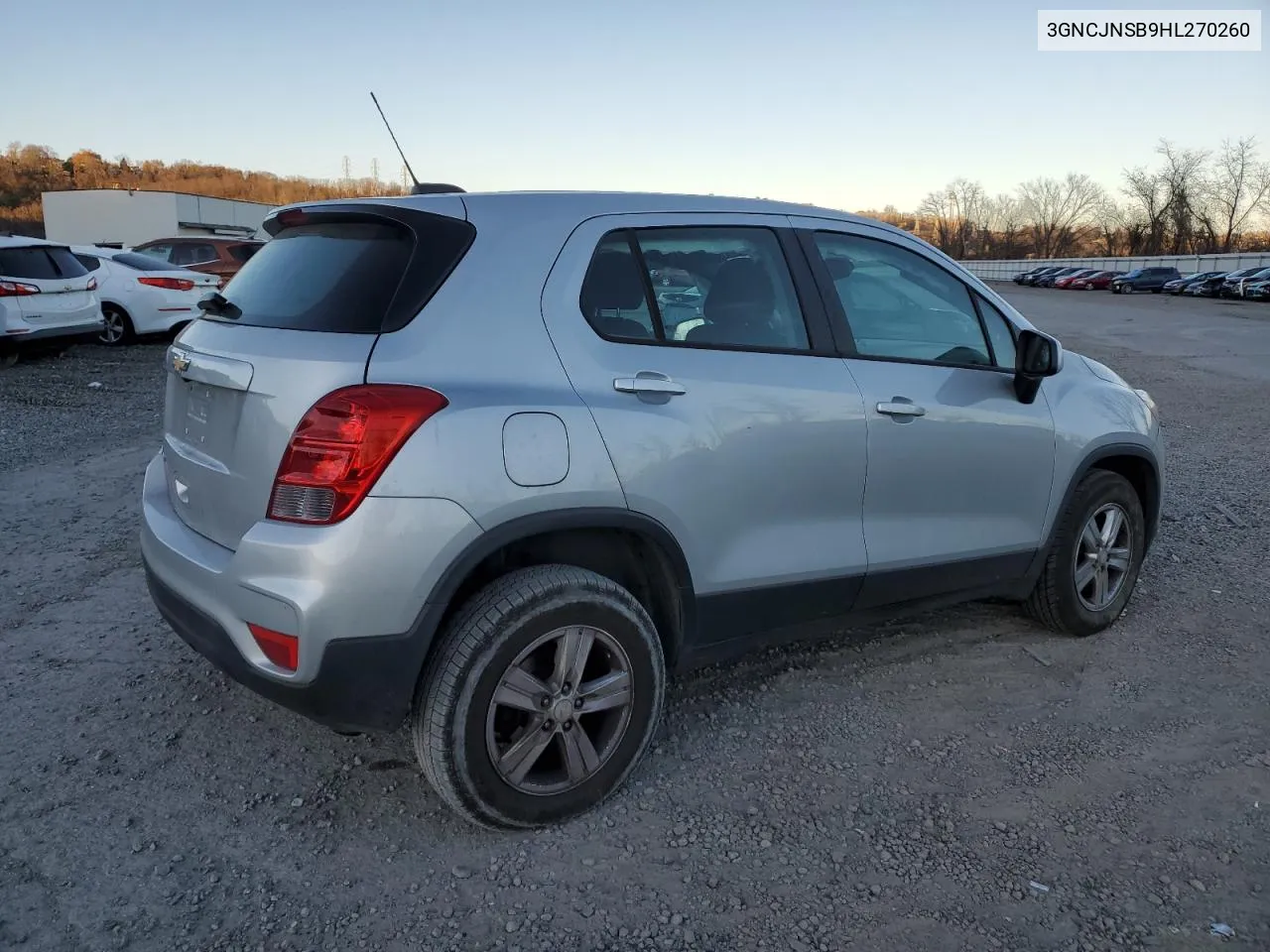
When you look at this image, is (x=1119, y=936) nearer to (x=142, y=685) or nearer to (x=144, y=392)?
(x=142, y=685)

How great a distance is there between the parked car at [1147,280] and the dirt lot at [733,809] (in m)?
54.3

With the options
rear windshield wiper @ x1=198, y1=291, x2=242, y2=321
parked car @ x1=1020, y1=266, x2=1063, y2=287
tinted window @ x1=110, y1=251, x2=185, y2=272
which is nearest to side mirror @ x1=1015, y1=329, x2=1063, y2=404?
rear windshield wiper @ x1=198, y1=291, x2=242, y2=321

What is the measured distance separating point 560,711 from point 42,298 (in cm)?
1143

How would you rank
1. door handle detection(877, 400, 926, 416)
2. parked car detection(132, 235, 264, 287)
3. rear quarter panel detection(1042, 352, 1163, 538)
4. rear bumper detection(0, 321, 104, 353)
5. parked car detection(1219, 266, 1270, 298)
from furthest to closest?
parked car detection(1219, 266, 1270, 298)
parked car detection(132, 235, 264, 287)
rear bumper detection(0, 321, 104, 353)
rear quarter panel detection(1042, 352, 1163, 538)
door handle detection(877, 400, 926, 416)

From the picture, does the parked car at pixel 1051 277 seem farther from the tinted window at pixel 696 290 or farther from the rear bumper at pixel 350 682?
the rear bumper at pixel 350 682

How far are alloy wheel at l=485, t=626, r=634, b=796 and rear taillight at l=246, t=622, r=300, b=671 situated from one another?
0.54 meters

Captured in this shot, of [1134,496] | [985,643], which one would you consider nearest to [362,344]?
[985,643]

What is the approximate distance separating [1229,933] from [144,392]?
36.5 feet

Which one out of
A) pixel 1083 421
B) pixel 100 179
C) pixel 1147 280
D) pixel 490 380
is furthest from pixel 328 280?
pixel 100 179

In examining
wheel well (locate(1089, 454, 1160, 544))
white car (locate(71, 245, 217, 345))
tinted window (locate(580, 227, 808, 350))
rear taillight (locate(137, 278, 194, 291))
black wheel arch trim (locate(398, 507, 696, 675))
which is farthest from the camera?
rear taillight (locate(137, 278, 194, 291))

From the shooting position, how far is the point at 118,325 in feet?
46.7

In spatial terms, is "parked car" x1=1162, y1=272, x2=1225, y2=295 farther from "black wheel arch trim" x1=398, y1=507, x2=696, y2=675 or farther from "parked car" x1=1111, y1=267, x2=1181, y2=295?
"black wheel arch trim" x1=398, y1=507, x2=696, y2=675

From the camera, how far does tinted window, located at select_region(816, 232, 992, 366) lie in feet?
11.5

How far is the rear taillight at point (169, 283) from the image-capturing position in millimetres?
14195
